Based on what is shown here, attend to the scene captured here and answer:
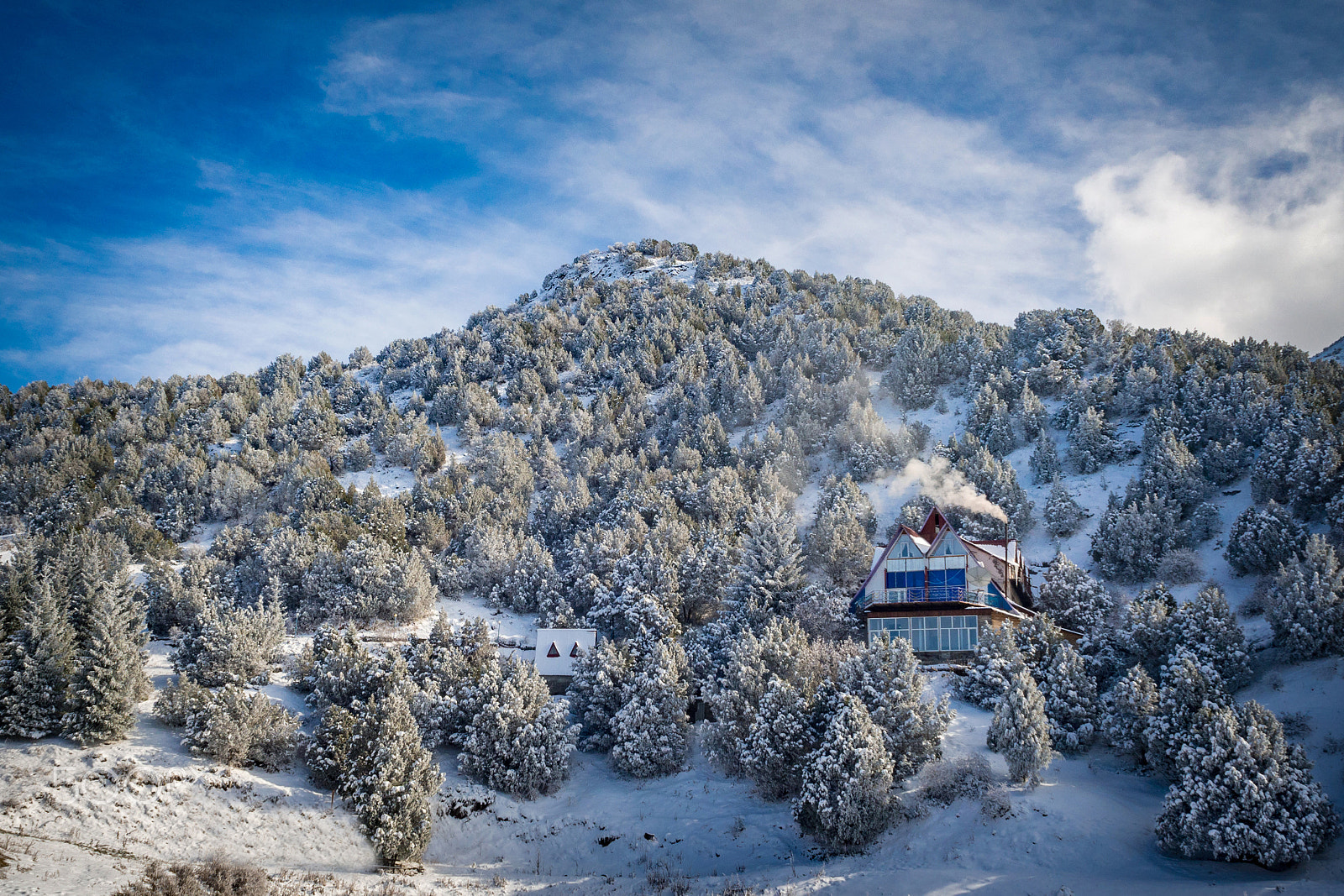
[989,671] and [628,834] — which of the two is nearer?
[628,834]

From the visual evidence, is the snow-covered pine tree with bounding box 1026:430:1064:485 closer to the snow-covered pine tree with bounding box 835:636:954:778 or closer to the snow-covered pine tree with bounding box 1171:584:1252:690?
the snow-covered pine tree with bounding box 1171:584:1252:690

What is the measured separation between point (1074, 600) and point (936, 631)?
8395 mm

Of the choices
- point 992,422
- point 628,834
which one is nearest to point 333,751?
point 628,834

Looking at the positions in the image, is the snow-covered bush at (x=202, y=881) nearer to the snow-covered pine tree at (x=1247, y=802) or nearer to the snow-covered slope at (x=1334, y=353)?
the snow-covered pine tree at (x=1247, y=802)

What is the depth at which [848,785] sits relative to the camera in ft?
93.2

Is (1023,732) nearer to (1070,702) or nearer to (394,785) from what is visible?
(1070,702)

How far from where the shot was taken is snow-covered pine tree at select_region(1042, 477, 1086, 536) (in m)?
57.7

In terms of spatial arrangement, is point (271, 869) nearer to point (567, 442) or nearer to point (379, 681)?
point (379, 681)

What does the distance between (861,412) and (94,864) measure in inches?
2645

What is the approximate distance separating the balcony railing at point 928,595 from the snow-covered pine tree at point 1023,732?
13.1 meters

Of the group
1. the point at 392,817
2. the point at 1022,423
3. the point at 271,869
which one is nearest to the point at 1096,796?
A: the point at 392,817

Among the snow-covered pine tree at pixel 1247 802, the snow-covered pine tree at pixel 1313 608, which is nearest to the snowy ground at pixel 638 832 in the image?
the snow-covered pine tree at pixel 1247 802

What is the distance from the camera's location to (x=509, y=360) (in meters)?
114

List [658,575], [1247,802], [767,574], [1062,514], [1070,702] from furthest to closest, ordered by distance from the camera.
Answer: [1062,514] → [658,575] → [767,574] → [1070,702] → [1247,802]
